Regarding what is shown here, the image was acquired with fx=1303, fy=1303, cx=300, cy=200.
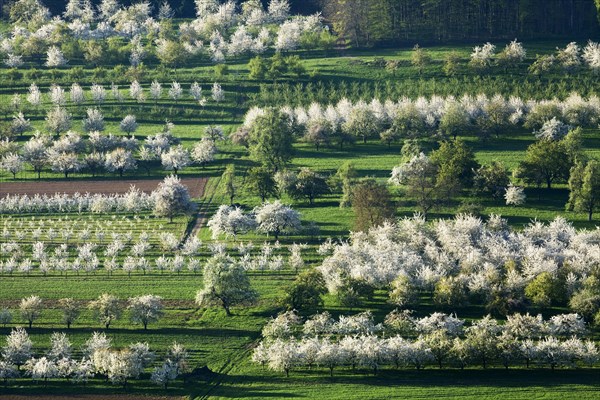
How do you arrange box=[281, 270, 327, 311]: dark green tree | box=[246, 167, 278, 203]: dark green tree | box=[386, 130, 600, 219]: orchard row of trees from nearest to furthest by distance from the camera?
box=[281, 270, 327, 311]: dark green tree
box=[386, 130, 600, 219]: orchard row of trees
box=[246, 167, 278, 203]: dark green tree

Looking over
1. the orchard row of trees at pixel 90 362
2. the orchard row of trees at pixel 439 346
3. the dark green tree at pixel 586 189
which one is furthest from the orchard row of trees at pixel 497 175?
the orchard row of trees at pixel 90 362

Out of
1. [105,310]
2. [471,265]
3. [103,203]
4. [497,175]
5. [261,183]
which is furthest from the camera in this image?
[103,203]

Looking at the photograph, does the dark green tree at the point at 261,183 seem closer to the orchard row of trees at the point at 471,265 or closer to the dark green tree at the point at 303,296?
the orchard row of trees at the point at 471,265

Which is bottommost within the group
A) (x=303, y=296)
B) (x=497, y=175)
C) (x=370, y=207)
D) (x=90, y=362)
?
(x=90, y=362)

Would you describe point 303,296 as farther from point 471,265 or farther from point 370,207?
point 370,207

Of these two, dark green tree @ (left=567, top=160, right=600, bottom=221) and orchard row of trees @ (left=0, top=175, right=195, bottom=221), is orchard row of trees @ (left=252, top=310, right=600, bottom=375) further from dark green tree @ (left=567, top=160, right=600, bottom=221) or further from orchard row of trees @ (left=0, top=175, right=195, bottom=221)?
orchard row of trees @ (left=0, top=175, right=195, bottom=221)

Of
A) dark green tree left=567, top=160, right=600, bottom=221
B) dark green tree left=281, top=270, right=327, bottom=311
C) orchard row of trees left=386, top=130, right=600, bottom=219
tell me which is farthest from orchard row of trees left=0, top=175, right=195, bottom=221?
dark green tree left=567, top=160, right=600, bottom=221

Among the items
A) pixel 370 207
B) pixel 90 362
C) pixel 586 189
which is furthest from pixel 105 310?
pixel 586 189

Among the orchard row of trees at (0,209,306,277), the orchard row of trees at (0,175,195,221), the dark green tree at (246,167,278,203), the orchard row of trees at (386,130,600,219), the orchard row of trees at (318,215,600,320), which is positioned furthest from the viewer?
the dark green tree at (246,167,278,203)
